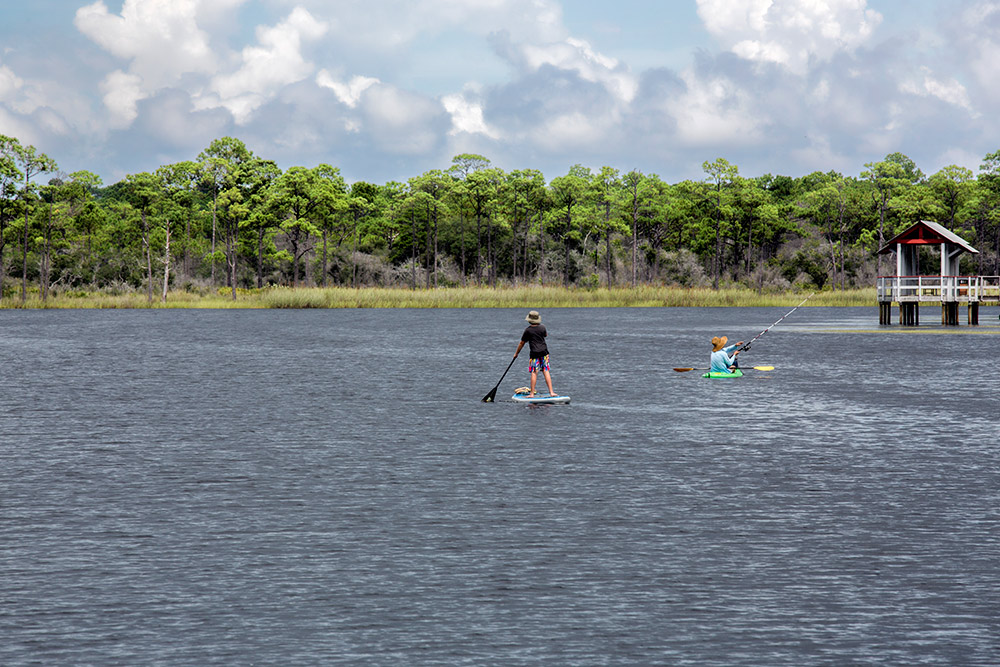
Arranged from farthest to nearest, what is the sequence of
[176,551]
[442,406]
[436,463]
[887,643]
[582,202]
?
[582,202] → [442,406] → [436,463] → [176,551] → [887,643]

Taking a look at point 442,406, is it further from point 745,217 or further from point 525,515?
point 745,217

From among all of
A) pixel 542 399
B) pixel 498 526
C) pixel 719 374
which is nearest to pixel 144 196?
pixel 719 374

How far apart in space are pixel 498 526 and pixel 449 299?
72.5m

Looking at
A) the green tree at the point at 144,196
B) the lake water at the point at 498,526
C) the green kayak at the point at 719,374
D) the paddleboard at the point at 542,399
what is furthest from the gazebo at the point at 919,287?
the green tree at the point at 144,196

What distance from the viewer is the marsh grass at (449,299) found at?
8050 centimetres

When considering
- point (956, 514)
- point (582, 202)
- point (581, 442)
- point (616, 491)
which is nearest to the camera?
point (956, 514)

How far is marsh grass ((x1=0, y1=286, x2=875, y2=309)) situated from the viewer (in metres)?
80.5

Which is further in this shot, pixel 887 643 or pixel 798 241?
pixel 798 241

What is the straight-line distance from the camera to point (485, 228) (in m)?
119

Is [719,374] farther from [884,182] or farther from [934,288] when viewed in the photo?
[884,182]

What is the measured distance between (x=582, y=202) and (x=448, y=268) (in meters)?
16.8

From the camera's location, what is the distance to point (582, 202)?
12056 cm

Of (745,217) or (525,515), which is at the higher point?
(745,217)

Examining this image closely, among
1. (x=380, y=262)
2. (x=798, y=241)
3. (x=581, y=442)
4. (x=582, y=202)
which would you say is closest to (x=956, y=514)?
(x=581, y=442)
